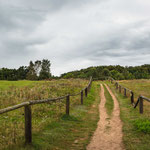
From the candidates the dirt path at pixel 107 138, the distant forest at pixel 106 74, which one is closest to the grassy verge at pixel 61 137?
the dirt path at pixel 107 138

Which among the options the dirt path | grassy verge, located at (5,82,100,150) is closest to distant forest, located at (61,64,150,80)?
the dirt path

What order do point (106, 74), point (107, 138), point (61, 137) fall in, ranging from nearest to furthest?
point (61, 137) < point (107, 138) < point (106, 74)

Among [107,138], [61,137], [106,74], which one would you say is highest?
[106,74]

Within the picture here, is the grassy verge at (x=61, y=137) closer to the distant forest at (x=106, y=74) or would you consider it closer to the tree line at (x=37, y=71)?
the distant forest at (x=106, y=74)

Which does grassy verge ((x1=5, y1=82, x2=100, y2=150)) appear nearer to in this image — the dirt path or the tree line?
the dirt path

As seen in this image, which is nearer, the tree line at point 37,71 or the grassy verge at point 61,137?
the grassy verge at point 61,137

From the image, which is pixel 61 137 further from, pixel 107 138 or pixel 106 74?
pixel 106 74

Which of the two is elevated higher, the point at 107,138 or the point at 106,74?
the point at 106,74

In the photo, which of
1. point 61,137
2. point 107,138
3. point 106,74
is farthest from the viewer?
point 106,74

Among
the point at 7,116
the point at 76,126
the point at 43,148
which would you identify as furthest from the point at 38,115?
the point at 43,148

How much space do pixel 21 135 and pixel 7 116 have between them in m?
3.28

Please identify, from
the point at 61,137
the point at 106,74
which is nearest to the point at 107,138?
the point at 61,137

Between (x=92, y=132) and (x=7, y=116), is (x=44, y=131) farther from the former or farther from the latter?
(x=7, y=116)

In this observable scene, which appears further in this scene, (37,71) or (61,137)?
(37,71)
